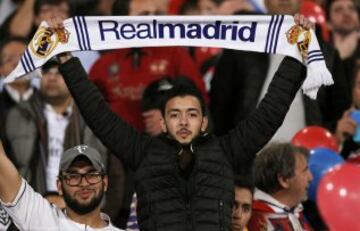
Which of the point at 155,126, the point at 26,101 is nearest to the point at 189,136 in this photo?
the point at 155,126

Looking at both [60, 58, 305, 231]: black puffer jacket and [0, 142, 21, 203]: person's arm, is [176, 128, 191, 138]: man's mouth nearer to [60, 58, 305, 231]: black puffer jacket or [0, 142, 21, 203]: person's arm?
[60, 58, 305, 231]: black puffer jacket

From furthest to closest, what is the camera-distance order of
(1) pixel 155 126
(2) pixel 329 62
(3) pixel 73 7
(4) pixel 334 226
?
(3) pixel 73 7, (2) pixel 329 62, (1) pixel 155 126, (4) pixel 334 226

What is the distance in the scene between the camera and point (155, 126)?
375 inches

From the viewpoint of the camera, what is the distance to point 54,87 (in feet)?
32.6

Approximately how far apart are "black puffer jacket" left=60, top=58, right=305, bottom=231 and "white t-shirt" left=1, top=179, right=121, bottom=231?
1.51 ft

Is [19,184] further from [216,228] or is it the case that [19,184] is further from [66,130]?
[66,130]

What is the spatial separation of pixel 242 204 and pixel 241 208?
29 mm

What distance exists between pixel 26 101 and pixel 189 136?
2.65 meters

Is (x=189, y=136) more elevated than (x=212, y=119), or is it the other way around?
(x=212, y=119)

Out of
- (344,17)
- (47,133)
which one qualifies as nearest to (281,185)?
(47,133)

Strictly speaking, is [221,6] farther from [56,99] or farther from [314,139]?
[314,139]

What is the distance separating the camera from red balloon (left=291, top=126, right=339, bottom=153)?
937 cm

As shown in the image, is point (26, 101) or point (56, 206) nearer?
point (56, 206)

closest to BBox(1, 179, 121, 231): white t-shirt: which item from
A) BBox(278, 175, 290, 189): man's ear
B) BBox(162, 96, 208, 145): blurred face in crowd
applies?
BBox(162, 96, 208, 145): blurred face in crowd
